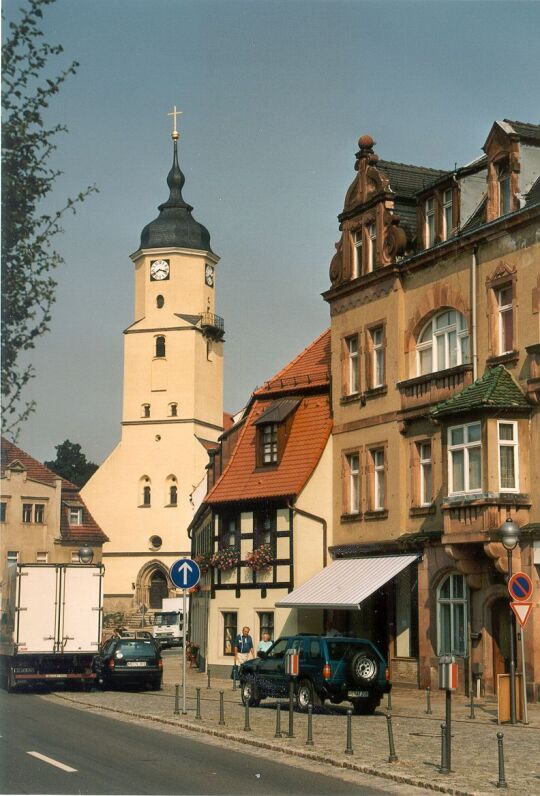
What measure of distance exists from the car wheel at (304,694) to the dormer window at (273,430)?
15252mm

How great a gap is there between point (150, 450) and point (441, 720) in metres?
74.0

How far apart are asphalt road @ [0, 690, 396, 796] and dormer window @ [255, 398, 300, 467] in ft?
62.0

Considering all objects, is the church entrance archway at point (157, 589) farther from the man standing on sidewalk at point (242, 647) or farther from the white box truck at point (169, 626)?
the man standing on sidewalk at point (242, 647)

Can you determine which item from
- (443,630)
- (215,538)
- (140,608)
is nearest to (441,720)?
(443,630)

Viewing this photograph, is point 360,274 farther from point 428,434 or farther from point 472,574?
point 472,574

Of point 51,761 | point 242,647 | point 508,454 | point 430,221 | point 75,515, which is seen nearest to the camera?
point 51,761

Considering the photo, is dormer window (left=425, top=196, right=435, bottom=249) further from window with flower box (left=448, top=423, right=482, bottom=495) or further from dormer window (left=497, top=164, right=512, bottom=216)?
window with flower box (left=448, top=423, right=482, bottom=495)

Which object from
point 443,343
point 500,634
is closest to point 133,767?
point 500,634

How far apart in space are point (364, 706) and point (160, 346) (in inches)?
2965

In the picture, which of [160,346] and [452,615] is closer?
[452,615]

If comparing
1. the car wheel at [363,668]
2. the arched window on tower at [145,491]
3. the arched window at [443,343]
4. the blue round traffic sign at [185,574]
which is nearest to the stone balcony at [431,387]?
the arched window at [443,343]

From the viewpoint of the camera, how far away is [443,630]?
3459 cm

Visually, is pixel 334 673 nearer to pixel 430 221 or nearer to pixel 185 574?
pixel 185 574

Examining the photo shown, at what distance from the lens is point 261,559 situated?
139 feet
